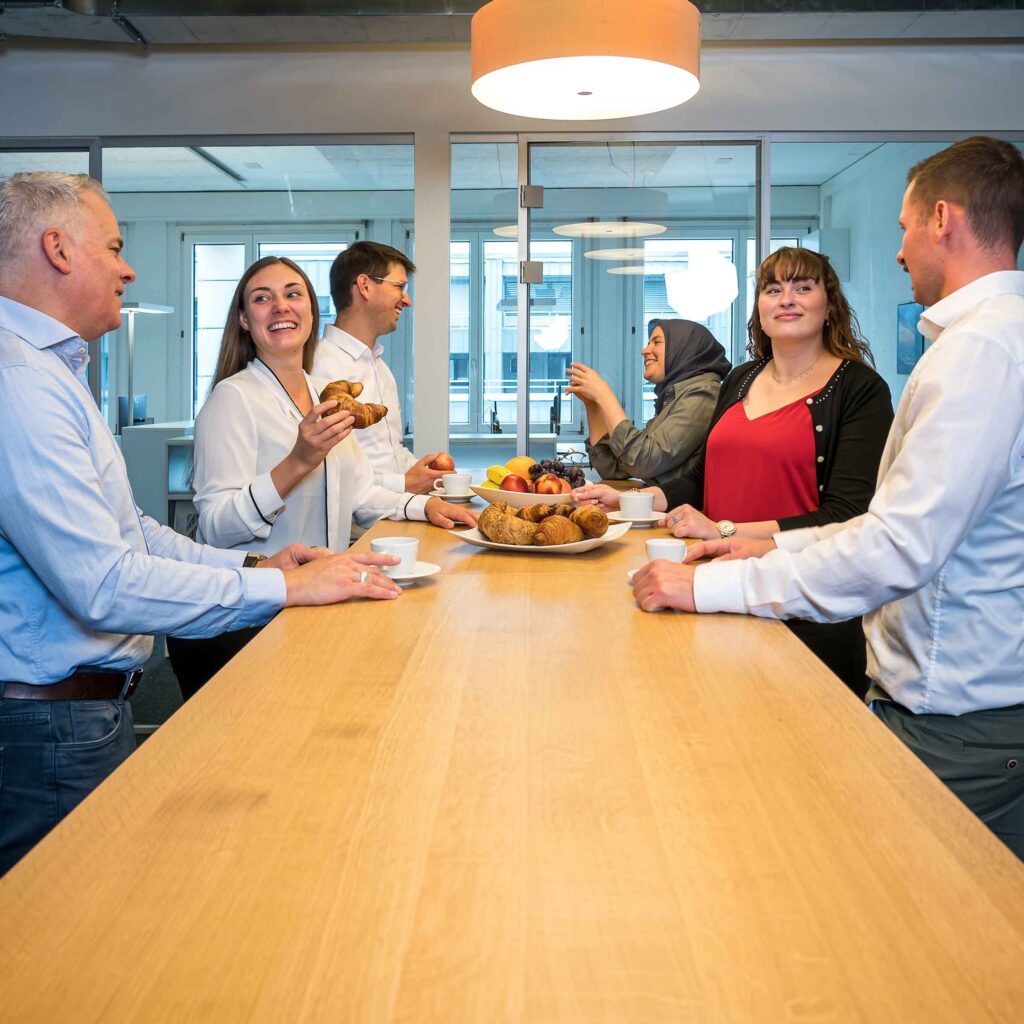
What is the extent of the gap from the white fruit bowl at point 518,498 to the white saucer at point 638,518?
15 cm

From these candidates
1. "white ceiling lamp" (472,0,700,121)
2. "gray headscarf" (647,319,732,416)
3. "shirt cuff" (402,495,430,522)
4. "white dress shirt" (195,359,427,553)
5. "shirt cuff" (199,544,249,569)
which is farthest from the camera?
"gray headscarf" (647,319,732,416)

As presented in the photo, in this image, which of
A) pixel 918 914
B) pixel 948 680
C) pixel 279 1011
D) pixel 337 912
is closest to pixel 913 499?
pixel 948 680

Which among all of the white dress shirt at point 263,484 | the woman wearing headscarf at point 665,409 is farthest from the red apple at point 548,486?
the woman wearing headscarf at point 665,409

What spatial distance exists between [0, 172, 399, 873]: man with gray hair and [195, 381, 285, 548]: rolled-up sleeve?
676mm

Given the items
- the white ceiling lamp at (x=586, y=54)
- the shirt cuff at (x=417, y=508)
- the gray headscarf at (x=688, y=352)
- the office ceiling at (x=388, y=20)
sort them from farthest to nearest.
A: the office ceiling at (x=388, y=20), the gray headscarf at (x=688, y=352), the shirt cuff at (x=417, y=508), the white ceiling lamp at (x=586, y=54)

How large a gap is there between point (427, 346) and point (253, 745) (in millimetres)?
4561

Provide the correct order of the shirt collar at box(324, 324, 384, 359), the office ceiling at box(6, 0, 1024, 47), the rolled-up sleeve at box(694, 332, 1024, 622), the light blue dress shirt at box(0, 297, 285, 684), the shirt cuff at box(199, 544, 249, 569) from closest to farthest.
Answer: the rolled-up sleeve at box(694, 332, 1024, 622)
the light blue dress shirt at box(0, 297, 285, 684)
the shirt cuff at box(199, 544, 249, 569)
the shirt collar at box(324, 324, 384, 359)
the office ceiling at box(6, 0, 1024, 47)

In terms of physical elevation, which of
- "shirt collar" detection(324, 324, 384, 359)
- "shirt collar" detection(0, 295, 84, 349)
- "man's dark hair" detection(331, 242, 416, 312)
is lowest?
"shirt collar" detection(0, 295, 84, 349)

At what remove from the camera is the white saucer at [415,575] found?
193 cm

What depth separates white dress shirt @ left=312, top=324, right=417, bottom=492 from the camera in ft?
12.3

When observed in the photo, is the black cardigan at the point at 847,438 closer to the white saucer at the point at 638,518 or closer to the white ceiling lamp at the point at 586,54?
the white saucer at the point at 638,518

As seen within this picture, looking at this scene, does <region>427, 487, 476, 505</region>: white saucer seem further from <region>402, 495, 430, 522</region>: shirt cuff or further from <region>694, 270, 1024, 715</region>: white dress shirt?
<region>694, 270, 1024, 715</region>: white dress shirt

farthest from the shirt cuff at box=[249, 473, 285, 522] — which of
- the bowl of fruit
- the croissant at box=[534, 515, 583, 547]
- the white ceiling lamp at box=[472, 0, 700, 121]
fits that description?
the white ceiling lamp at box=[472, 0, 700, 121]

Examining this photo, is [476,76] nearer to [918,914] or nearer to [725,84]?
[918,914]
